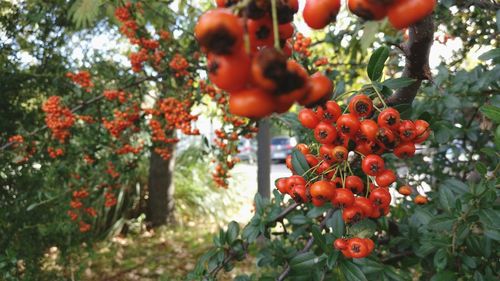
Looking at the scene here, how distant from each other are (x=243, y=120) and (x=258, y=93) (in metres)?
2.80

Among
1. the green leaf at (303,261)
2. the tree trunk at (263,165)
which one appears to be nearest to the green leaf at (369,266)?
the green leaf at (303,261)

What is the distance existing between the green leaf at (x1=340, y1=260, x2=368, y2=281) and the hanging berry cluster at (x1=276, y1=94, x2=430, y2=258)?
273 mm

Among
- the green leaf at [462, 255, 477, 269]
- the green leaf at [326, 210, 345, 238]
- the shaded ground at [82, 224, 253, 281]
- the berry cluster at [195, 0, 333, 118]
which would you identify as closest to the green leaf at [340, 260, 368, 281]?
the green leaf at [326, 210, 345, 238]

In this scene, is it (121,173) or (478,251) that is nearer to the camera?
(478,251)

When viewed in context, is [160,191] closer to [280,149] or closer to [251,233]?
[251,233]

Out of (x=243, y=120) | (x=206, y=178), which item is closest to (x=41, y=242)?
(x=243, y=120)

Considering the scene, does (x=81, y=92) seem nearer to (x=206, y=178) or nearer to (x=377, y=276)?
(x=377, y=276)

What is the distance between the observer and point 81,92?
4250mm

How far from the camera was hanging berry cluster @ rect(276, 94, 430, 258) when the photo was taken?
1.23 meters

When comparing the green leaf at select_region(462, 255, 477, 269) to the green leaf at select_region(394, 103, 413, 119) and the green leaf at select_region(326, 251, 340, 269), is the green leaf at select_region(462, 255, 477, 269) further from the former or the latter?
the green leaf at select_region(394, 103, 413, 119)

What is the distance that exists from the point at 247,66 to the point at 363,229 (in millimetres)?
1039

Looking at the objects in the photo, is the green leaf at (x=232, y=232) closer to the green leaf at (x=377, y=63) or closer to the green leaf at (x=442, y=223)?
the green leaf at (x=442, y=223)

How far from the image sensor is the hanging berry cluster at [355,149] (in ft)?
4.05

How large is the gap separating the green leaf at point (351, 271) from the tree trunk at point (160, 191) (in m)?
5.71
